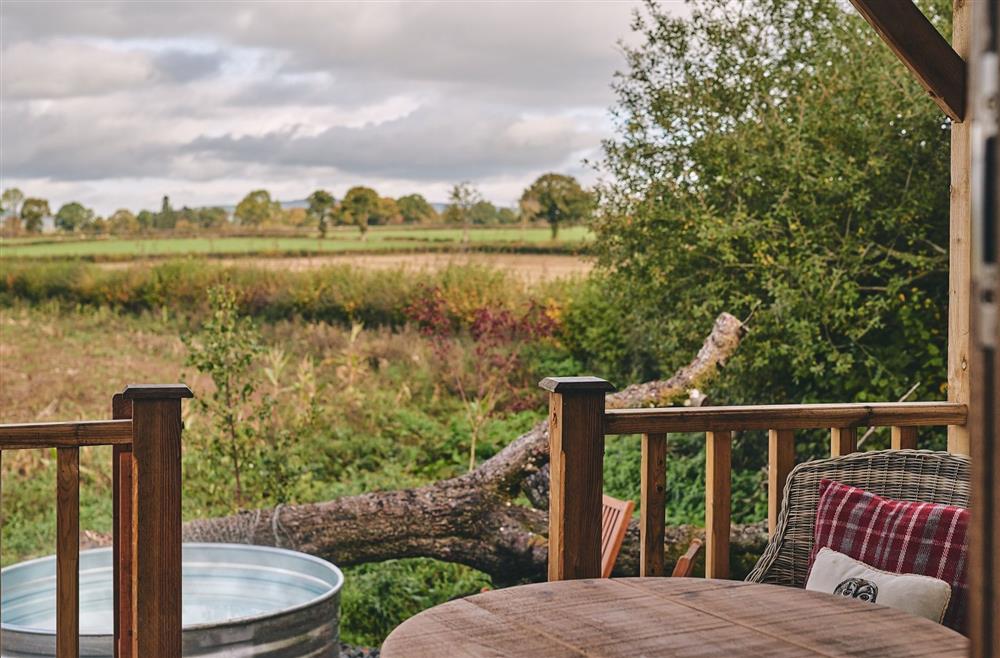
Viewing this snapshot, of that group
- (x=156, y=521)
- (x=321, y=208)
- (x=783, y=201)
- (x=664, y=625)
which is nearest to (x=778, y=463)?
(x=664, y=625)

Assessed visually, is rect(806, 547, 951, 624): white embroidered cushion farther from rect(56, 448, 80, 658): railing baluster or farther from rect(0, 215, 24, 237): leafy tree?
rect(0, 215, 24, 237): leafy tree

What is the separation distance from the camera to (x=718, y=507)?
2.68 m

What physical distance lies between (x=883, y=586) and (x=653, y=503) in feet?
2.11

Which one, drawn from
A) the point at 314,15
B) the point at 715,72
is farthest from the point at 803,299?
the point at 314,15

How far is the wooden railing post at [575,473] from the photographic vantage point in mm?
2457

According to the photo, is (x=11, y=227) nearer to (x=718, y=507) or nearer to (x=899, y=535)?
(x=718, y=507)

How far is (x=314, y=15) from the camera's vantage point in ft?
25.2

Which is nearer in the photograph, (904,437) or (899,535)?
(899,535)

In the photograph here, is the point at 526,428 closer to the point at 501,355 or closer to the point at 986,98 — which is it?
the point at 501,355

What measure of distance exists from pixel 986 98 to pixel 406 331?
24.0 ft

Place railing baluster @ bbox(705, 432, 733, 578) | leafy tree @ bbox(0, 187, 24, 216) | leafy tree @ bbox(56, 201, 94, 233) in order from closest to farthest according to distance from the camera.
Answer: railing baluster @ bbox(705, 432, 733, 578)
leafy tree @ bbox(0, 187, 24, 216)
leafy tree @ bbox(56, 201, 94, 233)

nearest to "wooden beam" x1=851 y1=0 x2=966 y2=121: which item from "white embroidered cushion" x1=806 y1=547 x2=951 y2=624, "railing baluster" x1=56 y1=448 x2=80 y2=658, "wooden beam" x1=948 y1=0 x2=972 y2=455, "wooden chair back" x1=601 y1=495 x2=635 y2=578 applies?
"wooden beam" x1=948 y1=0 x2=972 y2=455

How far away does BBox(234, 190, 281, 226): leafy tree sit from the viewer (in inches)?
333

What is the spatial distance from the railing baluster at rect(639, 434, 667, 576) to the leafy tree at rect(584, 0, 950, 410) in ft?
Result: 8.37
